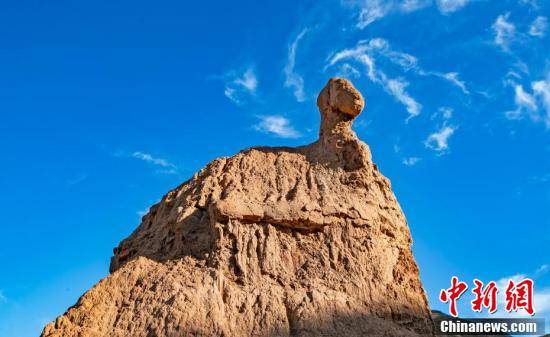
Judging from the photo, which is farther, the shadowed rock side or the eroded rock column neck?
the eroded rock column neck

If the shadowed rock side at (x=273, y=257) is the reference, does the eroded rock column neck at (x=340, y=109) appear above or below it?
above

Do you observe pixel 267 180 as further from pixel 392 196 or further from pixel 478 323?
pixel 478 323

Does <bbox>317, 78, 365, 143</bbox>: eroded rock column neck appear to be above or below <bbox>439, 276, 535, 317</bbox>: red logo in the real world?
above

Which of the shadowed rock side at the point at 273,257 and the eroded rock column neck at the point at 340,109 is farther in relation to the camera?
the eroded rock column neck at the point at 340,109

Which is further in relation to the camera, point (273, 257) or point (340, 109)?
point (340, 109)

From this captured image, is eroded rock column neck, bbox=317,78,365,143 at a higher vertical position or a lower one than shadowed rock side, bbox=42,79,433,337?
higher

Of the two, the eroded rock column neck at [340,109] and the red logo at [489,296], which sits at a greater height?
the eroded rock column neck at [340,109]

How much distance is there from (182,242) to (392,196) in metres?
6.35

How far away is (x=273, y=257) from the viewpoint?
18547 millimetres

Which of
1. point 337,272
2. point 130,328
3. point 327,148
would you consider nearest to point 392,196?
point 327,148

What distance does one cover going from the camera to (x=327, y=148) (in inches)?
874

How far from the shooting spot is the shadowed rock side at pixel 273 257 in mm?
16500

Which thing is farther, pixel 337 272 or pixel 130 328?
pixel 337 272

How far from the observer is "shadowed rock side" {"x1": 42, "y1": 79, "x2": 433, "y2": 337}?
16.5 meters
